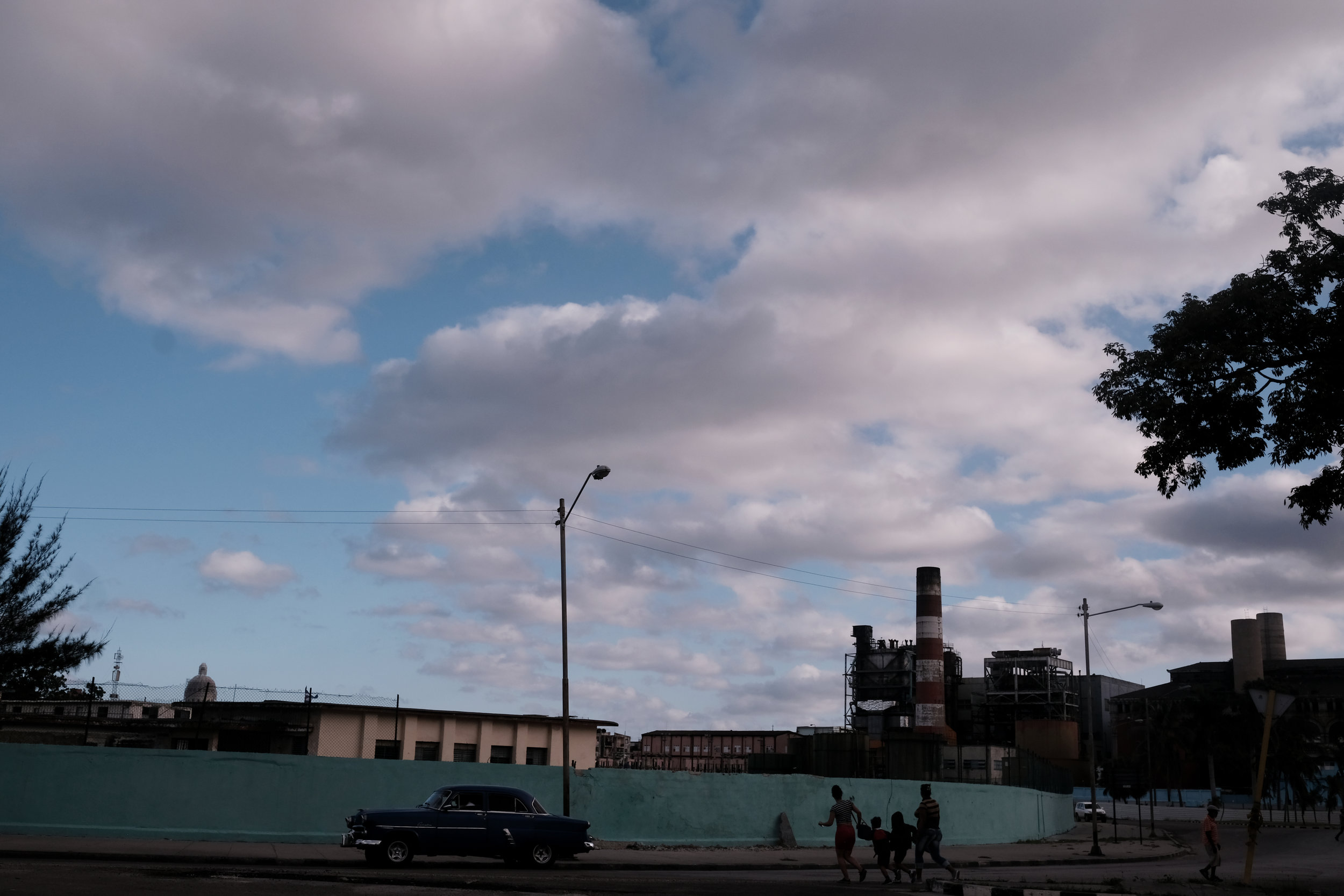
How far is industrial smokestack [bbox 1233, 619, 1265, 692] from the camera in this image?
387 feet

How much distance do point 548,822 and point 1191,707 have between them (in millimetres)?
95594

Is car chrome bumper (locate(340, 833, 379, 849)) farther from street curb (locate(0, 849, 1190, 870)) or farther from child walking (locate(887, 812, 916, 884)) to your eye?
child walking (locate(887, 812, 916, 884))

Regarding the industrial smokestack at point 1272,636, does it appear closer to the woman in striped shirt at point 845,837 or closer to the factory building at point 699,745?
the factory building at point 699,745

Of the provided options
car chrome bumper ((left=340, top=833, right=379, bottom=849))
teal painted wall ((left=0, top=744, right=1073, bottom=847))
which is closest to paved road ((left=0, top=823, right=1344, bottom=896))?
car chrome bumper ((left=340, top=833, right=379, bottom=849))

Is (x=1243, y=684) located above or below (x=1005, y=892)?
above

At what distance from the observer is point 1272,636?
12288 cm

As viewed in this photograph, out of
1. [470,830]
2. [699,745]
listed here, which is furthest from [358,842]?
[699,745]

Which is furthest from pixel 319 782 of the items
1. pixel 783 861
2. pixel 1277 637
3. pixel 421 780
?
pixel 1277 637

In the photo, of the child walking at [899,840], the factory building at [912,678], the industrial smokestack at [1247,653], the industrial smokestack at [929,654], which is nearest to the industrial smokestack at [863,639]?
the factory building at [912,678]

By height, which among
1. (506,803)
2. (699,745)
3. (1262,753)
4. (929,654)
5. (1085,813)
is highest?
(929,654)

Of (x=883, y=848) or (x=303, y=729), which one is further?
(x=303, y=729)

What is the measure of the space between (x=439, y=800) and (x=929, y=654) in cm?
6795

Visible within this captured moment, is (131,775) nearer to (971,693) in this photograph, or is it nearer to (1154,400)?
(1154,400)

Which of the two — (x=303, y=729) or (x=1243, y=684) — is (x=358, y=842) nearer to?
(x=303, y=729)
